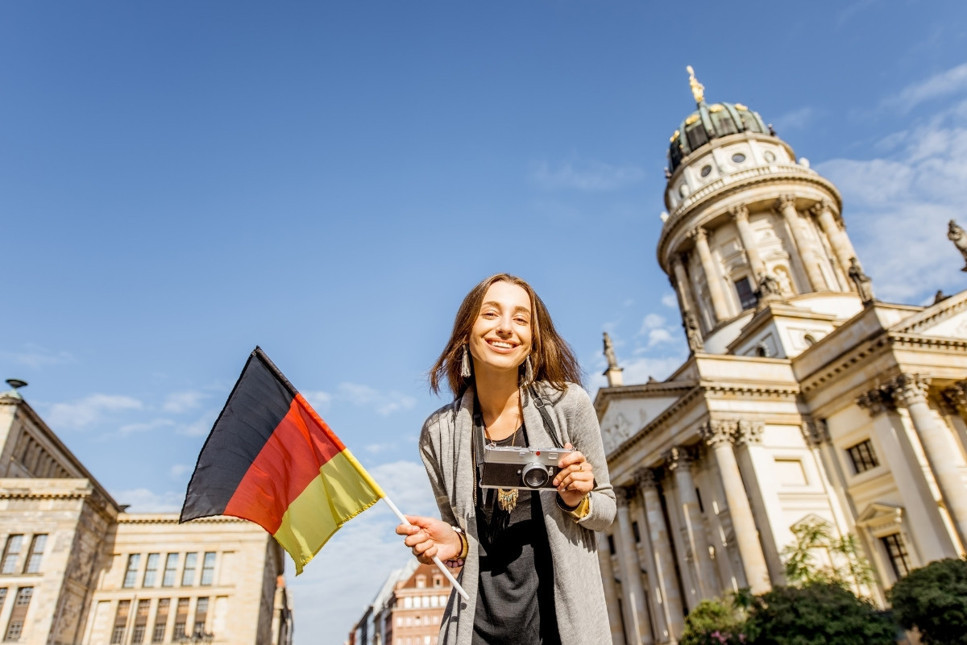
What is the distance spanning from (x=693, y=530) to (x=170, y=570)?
123 ft

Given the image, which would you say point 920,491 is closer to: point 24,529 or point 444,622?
point 444,622

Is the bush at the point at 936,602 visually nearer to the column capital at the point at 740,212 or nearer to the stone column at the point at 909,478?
the stone column at the point at 909,478

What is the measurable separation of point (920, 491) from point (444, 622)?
27102 mm

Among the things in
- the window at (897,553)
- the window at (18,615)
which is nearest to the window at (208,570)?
the window at (18,615)

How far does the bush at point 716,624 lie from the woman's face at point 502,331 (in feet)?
73.7

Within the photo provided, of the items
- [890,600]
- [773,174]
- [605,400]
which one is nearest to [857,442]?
[890,600]

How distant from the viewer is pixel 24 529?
36531 mm

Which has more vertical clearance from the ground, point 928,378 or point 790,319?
point 790,319

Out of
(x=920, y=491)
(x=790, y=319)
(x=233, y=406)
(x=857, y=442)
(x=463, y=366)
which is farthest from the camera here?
(x=790, y=319)

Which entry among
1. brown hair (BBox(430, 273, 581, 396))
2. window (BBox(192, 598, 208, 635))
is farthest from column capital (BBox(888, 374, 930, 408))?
A: window (BBox(192, 598, 208, 635))

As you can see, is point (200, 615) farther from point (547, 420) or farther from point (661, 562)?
point (547, 420)

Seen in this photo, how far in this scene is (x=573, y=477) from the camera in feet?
8.87

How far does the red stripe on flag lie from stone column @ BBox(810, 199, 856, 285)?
153ft

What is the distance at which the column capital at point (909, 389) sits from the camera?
24.1 meters
